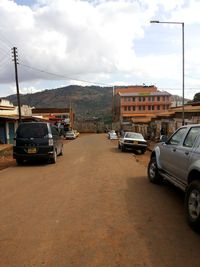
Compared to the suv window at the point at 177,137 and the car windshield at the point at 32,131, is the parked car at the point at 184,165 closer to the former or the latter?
the suv window at the point at 177,137

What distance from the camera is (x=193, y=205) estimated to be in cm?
639

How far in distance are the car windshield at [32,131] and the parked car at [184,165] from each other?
22.5ft

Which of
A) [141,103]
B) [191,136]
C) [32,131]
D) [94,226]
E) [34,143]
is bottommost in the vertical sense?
[94,226]

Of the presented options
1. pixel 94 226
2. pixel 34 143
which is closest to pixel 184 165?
pixel 94 226

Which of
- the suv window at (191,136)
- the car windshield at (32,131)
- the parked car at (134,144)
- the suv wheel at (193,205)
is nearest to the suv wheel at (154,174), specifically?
the suv window at (191,136)

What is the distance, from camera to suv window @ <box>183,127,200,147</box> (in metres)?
7.54

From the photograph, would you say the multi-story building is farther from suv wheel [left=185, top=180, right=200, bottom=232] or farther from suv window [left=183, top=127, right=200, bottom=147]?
suv wheel [left=185, top=180, right=200, bottom=232]

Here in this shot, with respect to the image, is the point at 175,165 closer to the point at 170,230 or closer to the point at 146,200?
the point at 146,200

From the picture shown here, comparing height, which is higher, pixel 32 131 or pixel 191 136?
pixel 191 136

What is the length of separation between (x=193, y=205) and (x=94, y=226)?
1703 mm

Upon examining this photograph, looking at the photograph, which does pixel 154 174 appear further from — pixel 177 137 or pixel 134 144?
pixel 134 144

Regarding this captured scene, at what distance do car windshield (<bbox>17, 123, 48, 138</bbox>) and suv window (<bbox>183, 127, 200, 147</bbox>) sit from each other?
9.53m

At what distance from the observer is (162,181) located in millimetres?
10859

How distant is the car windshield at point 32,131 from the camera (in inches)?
647
